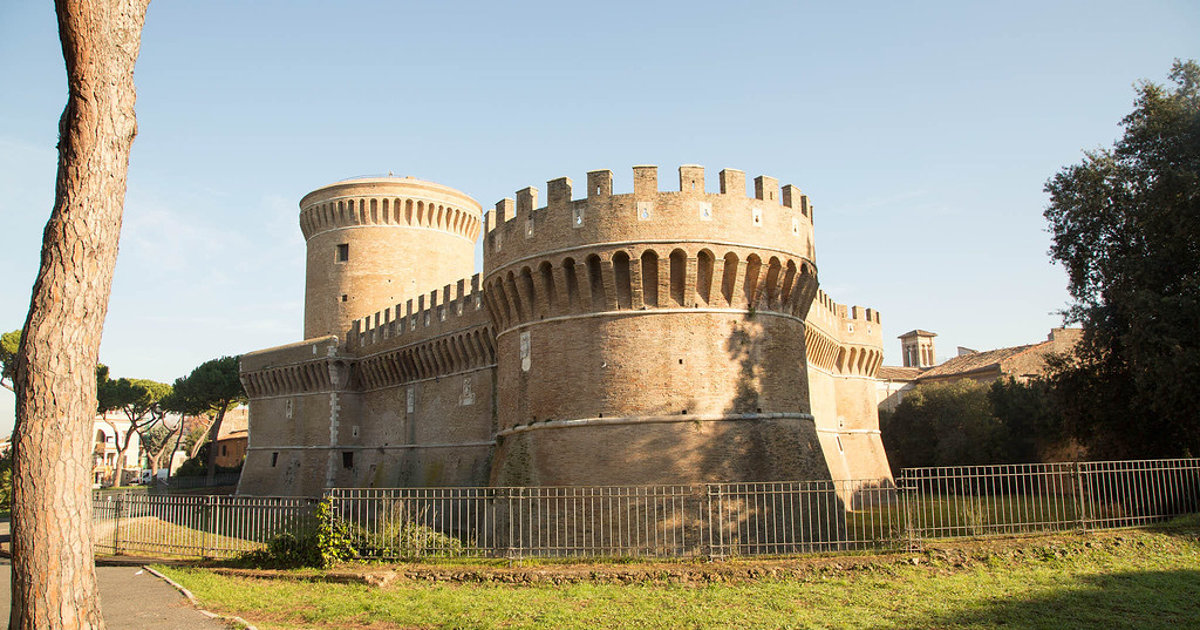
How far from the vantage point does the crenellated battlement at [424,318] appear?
84.4 ft

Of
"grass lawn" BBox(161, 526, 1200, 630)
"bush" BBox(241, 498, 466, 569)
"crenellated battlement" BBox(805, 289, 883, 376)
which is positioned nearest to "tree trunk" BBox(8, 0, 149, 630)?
"grass lawn" BBox(161, 526, 1200, 630)

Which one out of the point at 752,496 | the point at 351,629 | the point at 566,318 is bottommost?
the point at 351,629

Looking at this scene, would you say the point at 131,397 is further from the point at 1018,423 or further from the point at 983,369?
the point at 983,369

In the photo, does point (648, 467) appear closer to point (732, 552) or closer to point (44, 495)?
point (732, 552)

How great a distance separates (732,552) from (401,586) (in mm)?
4925

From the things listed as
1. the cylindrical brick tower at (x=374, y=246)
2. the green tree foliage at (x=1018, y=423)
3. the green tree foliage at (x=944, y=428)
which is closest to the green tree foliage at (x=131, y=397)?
the cylindrical brick tower at (x=374, y=246)

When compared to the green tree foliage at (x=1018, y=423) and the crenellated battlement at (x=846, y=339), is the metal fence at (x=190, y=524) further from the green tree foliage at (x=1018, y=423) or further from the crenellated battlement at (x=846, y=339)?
the green tree foliage at (x=1018, y=423)

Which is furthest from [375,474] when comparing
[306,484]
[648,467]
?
[648,467]

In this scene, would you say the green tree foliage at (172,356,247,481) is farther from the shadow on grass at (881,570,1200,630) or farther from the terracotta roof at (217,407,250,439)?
the shadow on grass at (881,570,1200,630)

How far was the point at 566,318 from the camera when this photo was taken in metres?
17.1

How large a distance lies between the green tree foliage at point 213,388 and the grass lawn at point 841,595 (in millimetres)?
Result: 41430

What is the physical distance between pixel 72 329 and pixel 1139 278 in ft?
62.7

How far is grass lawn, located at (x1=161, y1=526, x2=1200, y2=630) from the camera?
9422 millimetres

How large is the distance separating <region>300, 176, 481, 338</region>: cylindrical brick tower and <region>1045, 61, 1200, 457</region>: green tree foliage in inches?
928
